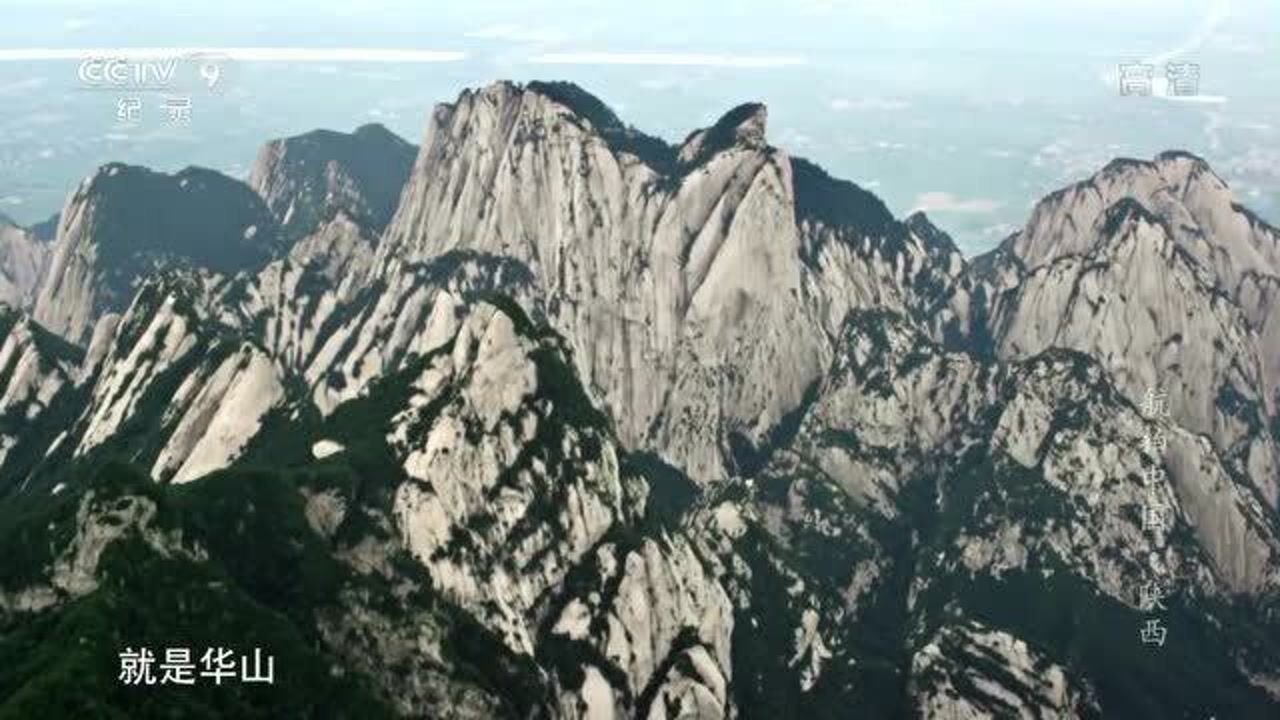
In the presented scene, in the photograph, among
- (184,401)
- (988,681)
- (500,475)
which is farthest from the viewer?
(184,401)

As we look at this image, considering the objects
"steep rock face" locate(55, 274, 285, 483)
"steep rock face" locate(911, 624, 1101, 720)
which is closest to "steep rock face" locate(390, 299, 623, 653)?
"steep rock face" locate(55, 274, 285, 483)

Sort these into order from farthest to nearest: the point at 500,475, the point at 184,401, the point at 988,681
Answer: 1. the point at 184,401
2. the point at 988,681
3. the point at 500,475

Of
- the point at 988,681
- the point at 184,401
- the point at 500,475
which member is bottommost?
the point at 988,681

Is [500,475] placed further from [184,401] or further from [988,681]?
[988,681]

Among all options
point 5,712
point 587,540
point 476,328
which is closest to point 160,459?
point 476,328

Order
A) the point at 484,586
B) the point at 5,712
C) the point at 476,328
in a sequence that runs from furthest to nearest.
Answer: the point at 476,328 < the point at 484,586 < the point at 5,712

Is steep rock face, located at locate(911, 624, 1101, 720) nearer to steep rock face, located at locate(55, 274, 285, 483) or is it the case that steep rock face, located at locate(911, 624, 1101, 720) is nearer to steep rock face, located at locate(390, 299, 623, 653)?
steep rock face, located at locate(390, 299, 623, 653)

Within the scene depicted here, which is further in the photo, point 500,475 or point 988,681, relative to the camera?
point 988,681

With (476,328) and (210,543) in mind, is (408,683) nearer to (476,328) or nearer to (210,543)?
(210,543)

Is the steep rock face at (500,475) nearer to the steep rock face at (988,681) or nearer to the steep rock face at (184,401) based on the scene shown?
the steep rock face at (184,401)

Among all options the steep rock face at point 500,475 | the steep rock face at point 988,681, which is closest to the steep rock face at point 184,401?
the steep rock face at point 500,475

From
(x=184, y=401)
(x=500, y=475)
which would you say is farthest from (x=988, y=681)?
(x=184, y=401)
